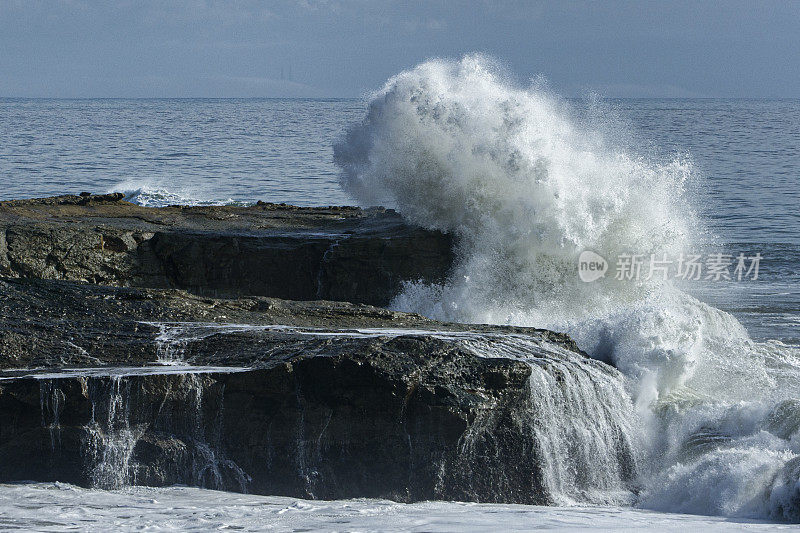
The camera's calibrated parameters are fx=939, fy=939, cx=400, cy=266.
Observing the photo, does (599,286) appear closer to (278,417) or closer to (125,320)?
(278,417)

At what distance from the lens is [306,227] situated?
460 inches

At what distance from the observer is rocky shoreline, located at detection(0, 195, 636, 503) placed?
21.2 feet

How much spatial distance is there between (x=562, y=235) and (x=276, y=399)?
529 centimetres

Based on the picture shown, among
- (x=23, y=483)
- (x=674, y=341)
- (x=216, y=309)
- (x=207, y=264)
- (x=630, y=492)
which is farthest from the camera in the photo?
(x=207, y=264)

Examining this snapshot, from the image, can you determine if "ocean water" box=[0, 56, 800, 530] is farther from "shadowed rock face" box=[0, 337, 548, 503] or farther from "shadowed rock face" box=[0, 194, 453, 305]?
"shadowed rock face" box=[0, 194, 453, 305]

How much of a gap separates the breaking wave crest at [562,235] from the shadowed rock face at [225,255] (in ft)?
1.12

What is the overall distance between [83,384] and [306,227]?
216 inches

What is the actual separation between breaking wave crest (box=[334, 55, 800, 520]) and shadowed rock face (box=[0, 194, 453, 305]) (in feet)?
1.12

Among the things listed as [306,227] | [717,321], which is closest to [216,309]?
[306,227]

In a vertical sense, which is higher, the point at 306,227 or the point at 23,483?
the point at 306,227

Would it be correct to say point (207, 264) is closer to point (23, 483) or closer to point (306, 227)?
point (306, 227)

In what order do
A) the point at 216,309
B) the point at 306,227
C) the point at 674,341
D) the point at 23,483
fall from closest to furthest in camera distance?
the point at 23,483 → the point at 216,309 → the point at 674,341 → the point at 306,227

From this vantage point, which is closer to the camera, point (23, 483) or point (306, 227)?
point (23, 483)

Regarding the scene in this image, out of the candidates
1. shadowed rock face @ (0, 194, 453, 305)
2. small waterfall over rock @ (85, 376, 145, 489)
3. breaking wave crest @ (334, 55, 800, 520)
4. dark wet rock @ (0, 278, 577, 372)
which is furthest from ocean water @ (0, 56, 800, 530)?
dark wet rock @ (0, 278, 577, 372)
